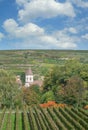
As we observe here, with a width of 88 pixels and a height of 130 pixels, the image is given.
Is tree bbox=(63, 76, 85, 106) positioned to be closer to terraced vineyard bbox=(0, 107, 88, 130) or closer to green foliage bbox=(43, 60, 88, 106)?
green foliage bbox=(43, 60, 88, 106)

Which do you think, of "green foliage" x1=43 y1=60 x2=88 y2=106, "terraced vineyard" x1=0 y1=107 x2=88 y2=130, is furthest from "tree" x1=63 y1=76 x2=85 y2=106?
"terraced vineyard" x1=0 y1=107 x2=88 y2=130

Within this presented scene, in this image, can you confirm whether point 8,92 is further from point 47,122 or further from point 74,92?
point 47,122

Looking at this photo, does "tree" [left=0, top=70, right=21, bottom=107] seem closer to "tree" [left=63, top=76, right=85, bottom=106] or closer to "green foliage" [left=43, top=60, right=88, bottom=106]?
"green foliage" [left=43, top=60, right=88, bottom=106]

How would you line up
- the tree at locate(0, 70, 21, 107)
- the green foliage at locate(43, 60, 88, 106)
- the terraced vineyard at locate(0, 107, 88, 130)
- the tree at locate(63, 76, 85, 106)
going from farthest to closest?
the tree at locate(0, 70, 21, 107)
the green foliage at locate(43, 60, 88, 106)
the tree at locate(63, 76, 85, 106)
the terraced vineyard at locate(0, 107, 88, 130)

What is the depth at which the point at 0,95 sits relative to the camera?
68.2 metres

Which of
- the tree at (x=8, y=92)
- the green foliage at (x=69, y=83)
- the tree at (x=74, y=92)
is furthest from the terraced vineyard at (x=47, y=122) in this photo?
the tree at (x=8, y=92)

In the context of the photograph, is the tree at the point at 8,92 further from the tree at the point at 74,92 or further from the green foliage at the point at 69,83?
the tree at the point at 74,92

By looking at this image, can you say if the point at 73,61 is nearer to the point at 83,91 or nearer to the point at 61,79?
the point at 61,79

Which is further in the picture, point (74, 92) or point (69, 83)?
point (69, 83)

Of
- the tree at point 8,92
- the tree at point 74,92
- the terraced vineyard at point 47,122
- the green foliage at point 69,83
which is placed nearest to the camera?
the terraced vineyard at point 47,122

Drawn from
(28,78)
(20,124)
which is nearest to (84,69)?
(20,124)

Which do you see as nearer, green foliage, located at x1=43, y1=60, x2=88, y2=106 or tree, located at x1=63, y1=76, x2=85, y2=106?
tree, located at x1=63, y1=76, x2=85, y2=106

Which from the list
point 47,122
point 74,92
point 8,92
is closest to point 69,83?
point 74,92

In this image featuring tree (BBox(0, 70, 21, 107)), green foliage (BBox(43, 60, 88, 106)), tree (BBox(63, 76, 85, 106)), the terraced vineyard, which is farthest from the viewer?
tree (BBox(0, 70, 21, 107))
